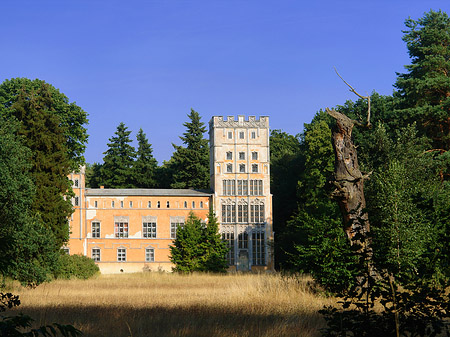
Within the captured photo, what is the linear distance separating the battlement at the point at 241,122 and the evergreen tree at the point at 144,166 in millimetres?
14934

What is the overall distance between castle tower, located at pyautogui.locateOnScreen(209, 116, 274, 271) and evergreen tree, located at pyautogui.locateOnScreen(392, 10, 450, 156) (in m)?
16.1

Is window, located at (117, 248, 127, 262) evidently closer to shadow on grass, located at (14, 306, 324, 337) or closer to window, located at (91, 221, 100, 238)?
window, located at (91, 221, 100, 238)

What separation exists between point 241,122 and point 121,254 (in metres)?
15.1

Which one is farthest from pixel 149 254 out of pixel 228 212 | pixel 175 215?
pixel 228 212

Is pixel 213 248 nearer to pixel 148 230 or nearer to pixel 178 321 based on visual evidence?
pixel 148 230

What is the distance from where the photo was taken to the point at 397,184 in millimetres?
21828

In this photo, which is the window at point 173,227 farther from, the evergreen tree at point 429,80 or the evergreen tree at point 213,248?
the evergreen tree at point 429,80

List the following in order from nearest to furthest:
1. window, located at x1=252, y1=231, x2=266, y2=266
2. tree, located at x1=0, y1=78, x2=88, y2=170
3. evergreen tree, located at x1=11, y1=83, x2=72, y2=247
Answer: evergreen tree, located at x1=11, y1=83, x2=72, y2=247
tree, located at x1=0, y1=78, x2=88, y2=170
window, located at x1=252, y1=231, x2=266, y2=266

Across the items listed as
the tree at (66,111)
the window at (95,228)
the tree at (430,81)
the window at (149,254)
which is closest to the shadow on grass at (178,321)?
the tree at (430,81)

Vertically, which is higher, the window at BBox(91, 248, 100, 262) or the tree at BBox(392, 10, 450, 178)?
the tree at BBox(392, 10, 450, 178)

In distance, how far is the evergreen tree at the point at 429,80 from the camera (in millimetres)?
30172

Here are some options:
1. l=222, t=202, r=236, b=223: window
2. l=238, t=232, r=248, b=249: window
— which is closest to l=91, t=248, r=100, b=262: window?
l=222, t=202, r=236, b=223: window

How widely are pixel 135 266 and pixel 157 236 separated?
3.04 meters

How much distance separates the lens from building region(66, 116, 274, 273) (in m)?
46.9
